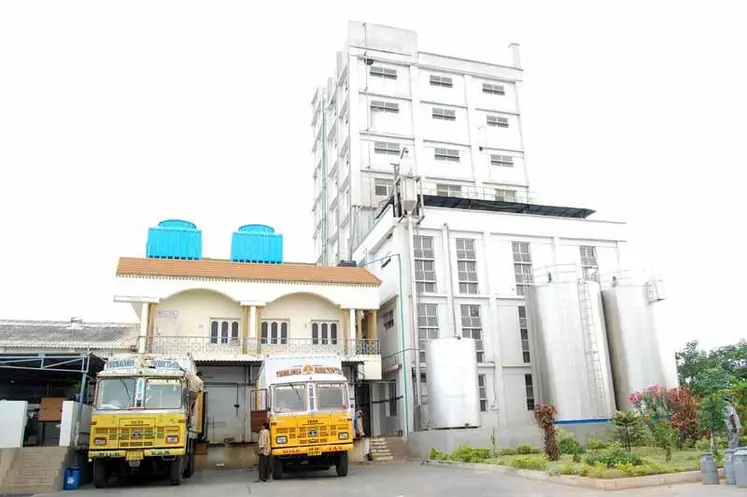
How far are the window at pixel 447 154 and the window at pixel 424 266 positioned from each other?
41.4 feet

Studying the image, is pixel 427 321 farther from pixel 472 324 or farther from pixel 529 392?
pixel 529 392

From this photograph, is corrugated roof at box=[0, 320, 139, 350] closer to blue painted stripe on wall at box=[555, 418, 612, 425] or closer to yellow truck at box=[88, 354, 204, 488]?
yellow truck at box=[88, 354, 204, 488]

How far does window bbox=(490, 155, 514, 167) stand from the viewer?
147ft

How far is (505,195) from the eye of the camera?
44.4 metres

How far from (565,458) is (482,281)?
46.0ft

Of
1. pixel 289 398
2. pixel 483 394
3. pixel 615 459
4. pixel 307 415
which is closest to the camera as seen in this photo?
pixel 615 459

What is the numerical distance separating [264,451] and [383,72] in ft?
103

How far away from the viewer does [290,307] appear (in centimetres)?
3125

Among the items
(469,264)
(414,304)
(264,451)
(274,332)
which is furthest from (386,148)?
(264,451)

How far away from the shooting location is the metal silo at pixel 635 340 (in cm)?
2759

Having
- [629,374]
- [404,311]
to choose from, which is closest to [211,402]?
[404,311]

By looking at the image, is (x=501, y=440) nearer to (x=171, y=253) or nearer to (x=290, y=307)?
(x=290, y=307)

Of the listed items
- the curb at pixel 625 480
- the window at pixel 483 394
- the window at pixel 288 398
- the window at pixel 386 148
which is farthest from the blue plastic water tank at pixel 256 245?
the curb at pixel 625 480

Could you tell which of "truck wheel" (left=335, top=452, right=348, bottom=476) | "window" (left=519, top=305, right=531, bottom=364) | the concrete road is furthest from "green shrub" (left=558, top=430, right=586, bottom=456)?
"window" (left=519, top=305, right=531, bottom=364)
